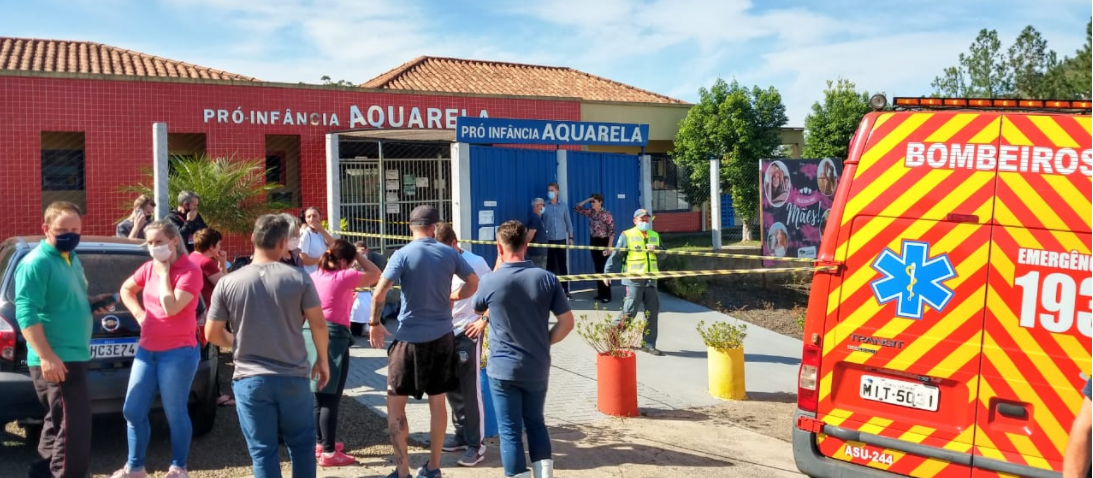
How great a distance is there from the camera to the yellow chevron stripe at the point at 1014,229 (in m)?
4.86

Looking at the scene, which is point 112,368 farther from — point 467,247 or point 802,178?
point 802,178

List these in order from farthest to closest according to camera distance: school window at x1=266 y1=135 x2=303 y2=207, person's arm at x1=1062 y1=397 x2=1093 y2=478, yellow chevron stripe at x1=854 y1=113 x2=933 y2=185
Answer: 1. school window at x1=266 y1=135 x2=303 y2=207
2. yellow chevron stripe at x1=854 y1=113 x2=933 y2=185
3. person's arm at x1=1062 y1=397 x2=1093 y2=478

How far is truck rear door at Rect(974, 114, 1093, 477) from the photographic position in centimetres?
477

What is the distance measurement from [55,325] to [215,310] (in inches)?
38.9

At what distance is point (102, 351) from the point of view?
6.15 m

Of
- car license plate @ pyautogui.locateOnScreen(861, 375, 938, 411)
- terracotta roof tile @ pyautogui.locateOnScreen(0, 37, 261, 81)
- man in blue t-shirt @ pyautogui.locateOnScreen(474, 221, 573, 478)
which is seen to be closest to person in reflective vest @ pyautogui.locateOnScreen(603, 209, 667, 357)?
man in blue t-shirt @ pyautogui.locateOnScreen(474, 221, 573, 478)

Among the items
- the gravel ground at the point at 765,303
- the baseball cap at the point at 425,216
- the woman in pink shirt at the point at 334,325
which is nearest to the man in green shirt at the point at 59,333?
the woman in pink shirt at the point at 334,325

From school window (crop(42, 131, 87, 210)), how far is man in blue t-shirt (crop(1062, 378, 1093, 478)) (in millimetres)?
15003

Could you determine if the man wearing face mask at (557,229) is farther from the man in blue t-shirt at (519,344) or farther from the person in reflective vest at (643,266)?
the man in blue t-shirt at (519,344)

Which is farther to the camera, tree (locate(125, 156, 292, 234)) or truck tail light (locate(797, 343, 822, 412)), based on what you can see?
tree (locate(125, 156, 292, 234))

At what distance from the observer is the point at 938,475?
202 inches

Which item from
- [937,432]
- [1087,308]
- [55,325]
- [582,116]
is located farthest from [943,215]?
[582,116]

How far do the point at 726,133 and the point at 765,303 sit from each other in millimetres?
11163

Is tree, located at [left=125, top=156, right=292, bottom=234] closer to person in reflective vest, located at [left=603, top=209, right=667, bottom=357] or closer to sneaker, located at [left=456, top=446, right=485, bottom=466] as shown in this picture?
person in reflective vest, located at [left=603, top=209, right=667, bottom=357]
